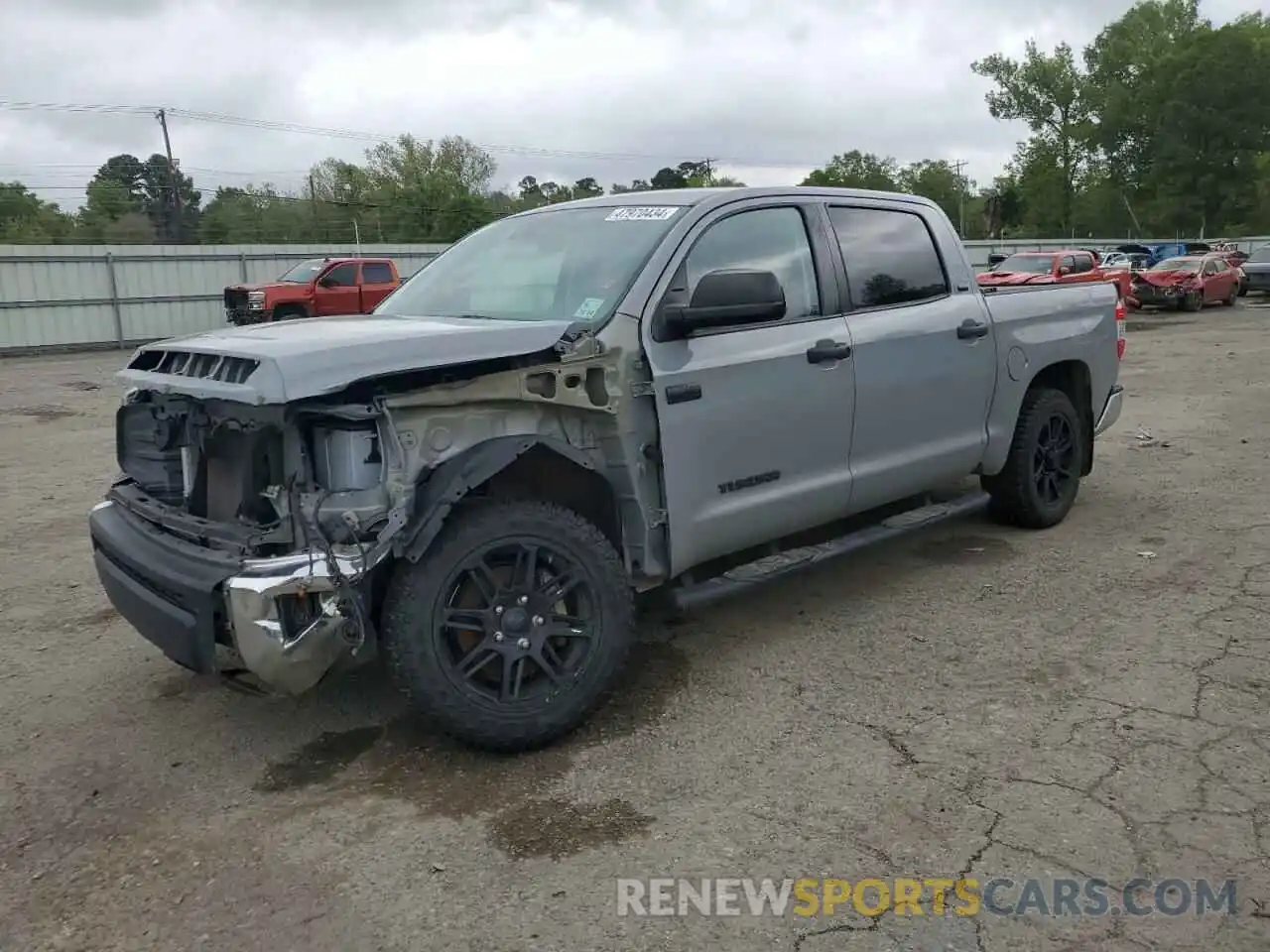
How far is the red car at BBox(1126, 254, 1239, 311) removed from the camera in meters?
26.6

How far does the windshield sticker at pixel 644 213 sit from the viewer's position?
4.25m

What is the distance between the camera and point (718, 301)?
393 cm

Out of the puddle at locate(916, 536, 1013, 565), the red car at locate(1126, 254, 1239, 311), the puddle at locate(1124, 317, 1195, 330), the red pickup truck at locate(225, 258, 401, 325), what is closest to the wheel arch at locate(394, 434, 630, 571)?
the puddle at locate(916, 536, 1013, 565)

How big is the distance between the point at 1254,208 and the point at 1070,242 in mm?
26903

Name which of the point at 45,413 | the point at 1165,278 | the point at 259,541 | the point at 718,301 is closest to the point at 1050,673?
the point at 718,301

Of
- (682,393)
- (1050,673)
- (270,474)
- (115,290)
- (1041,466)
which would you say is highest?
(115,290)

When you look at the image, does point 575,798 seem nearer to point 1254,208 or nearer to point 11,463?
point 11,463

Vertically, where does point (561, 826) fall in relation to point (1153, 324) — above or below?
below

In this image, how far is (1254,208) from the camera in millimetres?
62719

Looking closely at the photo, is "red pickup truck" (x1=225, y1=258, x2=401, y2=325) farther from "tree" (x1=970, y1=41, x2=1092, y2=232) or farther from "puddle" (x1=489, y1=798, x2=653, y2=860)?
"tree" (x1=970, y1=41, x2=1092, y2=232)

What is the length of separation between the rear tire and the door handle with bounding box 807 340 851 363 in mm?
1695

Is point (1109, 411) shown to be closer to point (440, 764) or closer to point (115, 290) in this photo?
point (440, 764)

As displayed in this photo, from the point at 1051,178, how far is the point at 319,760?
78.5 m

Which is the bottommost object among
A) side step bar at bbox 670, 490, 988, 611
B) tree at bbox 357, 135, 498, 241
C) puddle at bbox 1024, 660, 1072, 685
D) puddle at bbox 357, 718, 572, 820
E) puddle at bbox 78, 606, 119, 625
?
puddle at bbox 1024, 660, 1072, 685
